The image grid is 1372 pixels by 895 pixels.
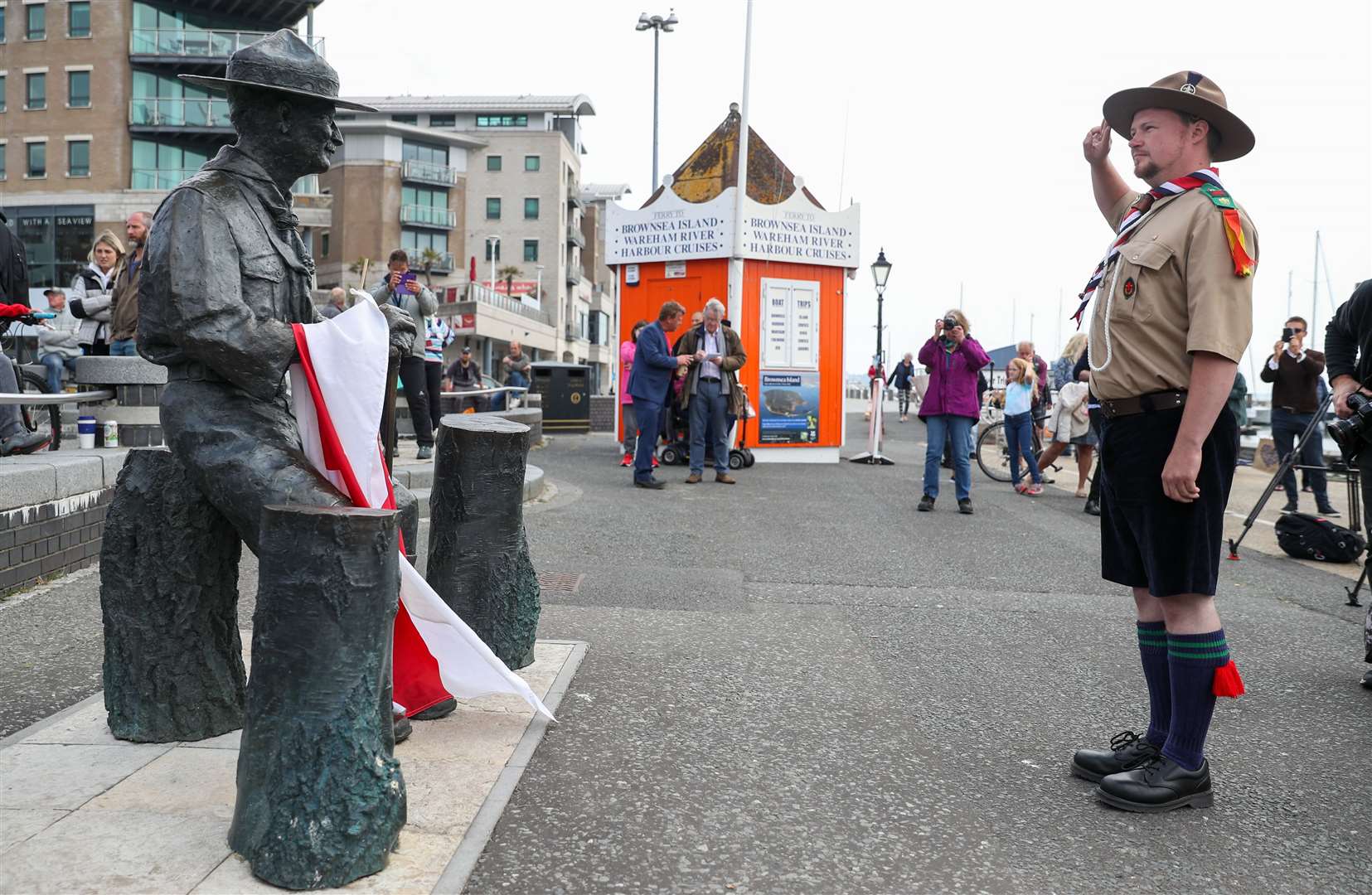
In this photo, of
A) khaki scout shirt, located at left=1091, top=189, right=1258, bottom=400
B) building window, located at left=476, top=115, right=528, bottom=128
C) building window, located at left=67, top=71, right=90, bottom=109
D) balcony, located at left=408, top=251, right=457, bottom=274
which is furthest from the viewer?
building window, located at left=476, top=115, right=528, bottom=128

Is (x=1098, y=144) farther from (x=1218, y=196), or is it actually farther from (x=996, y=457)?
(x=996, y=457)

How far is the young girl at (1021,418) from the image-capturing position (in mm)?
12391

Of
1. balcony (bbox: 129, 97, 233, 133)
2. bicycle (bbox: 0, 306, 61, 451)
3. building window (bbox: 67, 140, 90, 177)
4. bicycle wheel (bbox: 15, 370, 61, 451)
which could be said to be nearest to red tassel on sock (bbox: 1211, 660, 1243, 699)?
bicycle (bbox: 0, 306, 61, 451)

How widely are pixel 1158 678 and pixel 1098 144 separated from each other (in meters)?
1.72

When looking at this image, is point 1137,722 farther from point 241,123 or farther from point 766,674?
point 241,123

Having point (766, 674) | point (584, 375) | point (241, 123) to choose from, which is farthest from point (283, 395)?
point (584, 375)

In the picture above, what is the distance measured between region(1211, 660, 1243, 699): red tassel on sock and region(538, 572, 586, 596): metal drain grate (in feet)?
12.1

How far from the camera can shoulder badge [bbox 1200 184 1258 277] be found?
3.06 meters

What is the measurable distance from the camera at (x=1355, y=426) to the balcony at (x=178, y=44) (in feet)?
164

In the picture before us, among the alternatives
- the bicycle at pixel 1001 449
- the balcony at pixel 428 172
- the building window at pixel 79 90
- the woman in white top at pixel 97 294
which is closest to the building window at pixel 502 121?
the balcony at pixel 428 172

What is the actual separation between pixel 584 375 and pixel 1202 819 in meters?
19.3

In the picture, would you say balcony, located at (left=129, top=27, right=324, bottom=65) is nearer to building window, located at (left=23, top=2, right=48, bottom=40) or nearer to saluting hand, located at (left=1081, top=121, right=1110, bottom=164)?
building window, located at (left=23, top=2, right=48, bottom=40)

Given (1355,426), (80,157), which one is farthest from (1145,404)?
(80,157)

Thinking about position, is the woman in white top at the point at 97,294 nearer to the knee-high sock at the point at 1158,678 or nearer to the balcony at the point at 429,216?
the knee-high sock at the point at 1158,678
